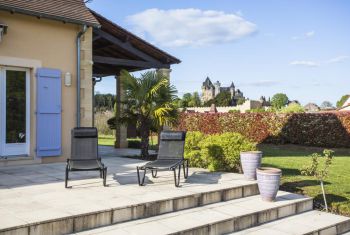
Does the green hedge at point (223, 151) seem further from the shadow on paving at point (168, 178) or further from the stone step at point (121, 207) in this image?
the stone step at point (121, 207)

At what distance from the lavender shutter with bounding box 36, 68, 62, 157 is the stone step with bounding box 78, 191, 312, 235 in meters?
5.37

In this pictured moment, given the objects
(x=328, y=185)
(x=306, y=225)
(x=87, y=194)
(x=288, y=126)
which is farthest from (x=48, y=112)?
(x=288, y=126)

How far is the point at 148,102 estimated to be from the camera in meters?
11.3

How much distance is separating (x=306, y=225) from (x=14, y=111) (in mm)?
7616

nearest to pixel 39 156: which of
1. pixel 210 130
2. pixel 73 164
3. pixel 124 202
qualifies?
pixel 73 164

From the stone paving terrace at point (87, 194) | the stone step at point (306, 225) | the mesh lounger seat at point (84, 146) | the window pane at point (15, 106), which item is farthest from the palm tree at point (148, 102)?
the stone step at point (306, 225)

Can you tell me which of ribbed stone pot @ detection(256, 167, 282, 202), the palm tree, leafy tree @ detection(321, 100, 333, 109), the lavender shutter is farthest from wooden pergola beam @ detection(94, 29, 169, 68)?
leafy tree @ detection(321, 100, 333, 109)

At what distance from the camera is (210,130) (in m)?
23.5

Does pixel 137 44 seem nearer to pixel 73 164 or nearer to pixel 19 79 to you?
pixel 19 79

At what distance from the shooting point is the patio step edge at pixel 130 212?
4.52m

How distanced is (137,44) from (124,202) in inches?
323

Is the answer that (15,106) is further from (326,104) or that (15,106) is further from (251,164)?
(326,104)

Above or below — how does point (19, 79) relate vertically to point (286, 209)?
above

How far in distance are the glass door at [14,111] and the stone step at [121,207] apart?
401 centimetres
